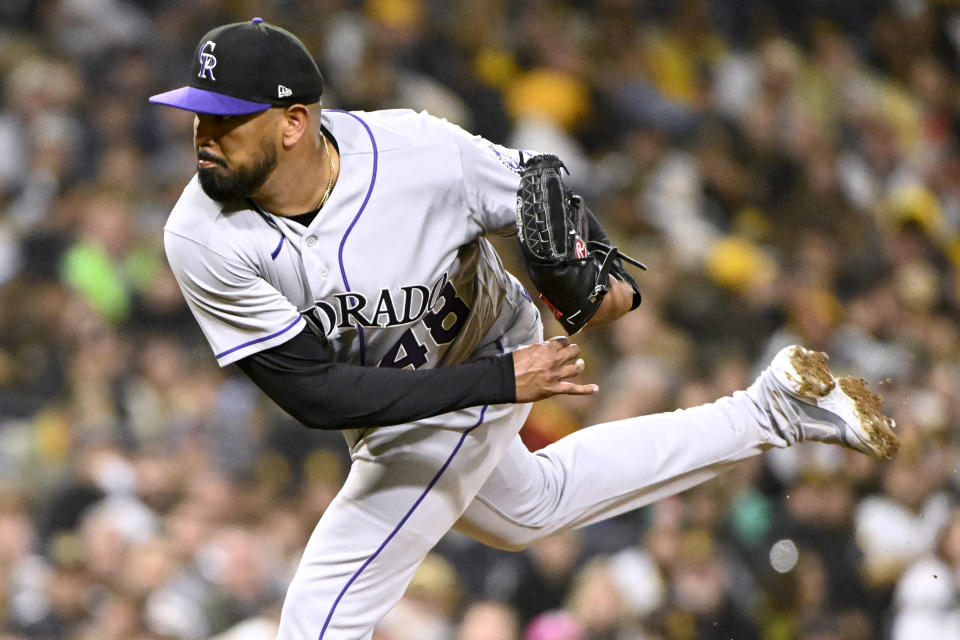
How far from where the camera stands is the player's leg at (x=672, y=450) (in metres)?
3.21

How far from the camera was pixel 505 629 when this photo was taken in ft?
14.8

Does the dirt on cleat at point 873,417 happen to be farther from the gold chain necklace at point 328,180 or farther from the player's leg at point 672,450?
the gold chain necklace at point 328,180

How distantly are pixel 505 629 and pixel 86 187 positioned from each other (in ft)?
9.98

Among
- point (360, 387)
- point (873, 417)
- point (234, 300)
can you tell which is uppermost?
point (234, 300)

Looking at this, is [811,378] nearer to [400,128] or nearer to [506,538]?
[506,538]

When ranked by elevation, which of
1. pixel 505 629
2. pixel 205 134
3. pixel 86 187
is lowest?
pixel 505 629

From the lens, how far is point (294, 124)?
2.70m

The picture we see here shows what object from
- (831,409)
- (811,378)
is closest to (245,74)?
(811,378)

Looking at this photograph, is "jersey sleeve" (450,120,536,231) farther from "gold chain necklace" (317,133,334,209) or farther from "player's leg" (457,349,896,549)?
"player's leg" (457,349,896,549)

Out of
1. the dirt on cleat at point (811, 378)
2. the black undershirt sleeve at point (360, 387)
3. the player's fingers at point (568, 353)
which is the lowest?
the dirt on cleat at point (811, 378)

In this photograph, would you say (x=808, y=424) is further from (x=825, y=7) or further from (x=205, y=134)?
(x=825, y=7)

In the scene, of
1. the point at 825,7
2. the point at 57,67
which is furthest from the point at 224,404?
the point at 825,7

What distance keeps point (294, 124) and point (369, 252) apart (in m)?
0.33

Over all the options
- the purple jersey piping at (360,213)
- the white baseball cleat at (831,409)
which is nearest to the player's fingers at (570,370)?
the purple jersey piping at (360,213)
